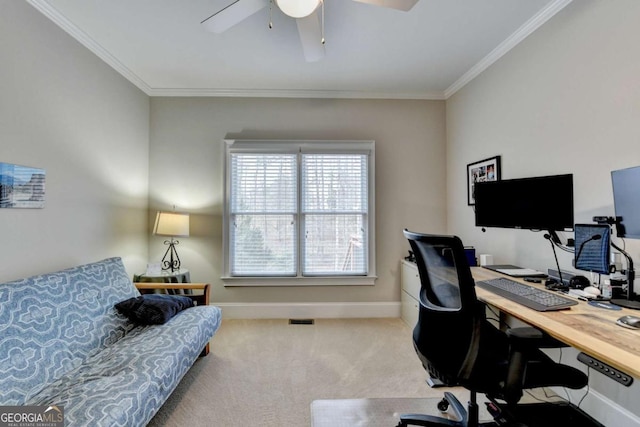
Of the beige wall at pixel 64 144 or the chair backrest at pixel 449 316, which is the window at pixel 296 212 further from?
the chair backrest at pixel 449 316

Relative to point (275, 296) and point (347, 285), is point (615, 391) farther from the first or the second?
point (275, 296)

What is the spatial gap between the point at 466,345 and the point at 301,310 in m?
2.38

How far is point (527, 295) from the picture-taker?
1569mm

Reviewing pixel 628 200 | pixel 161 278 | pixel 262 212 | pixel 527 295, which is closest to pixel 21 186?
pixel 161 278

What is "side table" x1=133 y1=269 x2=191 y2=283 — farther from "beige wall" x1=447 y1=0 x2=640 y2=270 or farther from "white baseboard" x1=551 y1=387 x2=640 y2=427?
"white baseboard" x1=551 y1=387 x2=640 y2=427

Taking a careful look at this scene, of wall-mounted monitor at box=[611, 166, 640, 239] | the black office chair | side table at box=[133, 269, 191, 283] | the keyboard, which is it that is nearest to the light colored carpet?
the black office chair

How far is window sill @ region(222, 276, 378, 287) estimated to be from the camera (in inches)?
133

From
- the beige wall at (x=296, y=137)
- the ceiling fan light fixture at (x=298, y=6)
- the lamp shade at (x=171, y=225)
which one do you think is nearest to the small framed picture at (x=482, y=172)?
the beige wall at (x=296, y=137)

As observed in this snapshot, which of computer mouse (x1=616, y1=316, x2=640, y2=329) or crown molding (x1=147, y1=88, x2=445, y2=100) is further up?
crown molding (x1=147, y1=88, x2=445, y2=100)

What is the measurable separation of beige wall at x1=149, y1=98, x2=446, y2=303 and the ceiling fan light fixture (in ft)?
6.33

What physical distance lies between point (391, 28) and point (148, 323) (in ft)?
9.83

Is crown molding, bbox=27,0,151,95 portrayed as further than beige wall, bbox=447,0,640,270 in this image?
Yes

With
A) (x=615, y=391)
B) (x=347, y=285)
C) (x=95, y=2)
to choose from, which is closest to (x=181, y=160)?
(x=95, y=2)

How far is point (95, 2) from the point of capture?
2.02 metres
